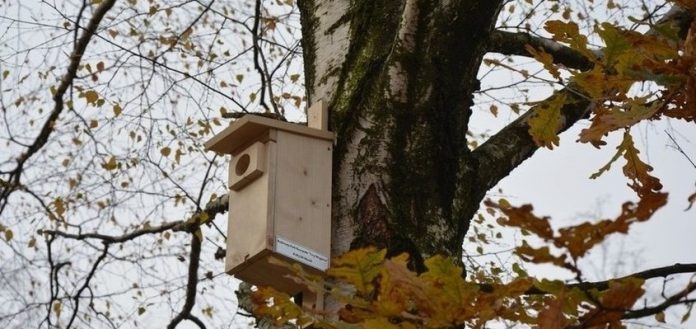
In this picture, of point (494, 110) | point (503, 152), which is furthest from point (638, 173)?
point (494, 110)

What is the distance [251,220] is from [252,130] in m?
0.27

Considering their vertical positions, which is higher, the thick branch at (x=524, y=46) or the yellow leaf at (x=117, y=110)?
Answer: the yellow leaf at (x=117, y=110)

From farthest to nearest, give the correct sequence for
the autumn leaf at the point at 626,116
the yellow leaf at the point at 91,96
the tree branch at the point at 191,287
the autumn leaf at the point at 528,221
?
1. the yellow leaf at the point at 91,96
2. the tree branch at the point at 191,287
3. the autumn leaf at the point at 626,116
4. the autumn leaf at the point at 528,221

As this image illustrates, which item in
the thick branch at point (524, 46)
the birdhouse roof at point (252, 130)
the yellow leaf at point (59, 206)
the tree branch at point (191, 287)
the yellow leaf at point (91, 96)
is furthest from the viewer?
the yellow leaf at point (59, 206)

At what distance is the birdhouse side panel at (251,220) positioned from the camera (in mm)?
2734

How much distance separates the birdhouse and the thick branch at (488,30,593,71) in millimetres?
634

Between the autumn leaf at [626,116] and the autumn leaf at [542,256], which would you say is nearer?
the autumn leaf at [542,256]

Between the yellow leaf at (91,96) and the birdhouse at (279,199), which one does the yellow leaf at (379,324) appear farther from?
the yellow leaf at (91,96)

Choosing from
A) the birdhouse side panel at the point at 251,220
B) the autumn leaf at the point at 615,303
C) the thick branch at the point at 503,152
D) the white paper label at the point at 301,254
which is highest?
the thick branch at the point at 503,152

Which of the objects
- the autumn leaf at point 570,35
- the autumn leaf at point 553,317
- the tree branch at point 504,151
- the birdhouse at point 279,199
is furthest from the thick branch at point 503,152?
the autumn leaf at point 553,317

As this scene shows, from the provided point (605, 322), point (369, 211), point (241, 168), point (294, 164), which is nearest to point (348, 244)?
point (369, 211)

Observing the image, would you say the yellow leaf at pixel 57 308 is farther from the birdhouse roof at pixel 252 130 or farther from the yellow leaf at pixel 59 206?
the birdhouse roof at pixel 252 130

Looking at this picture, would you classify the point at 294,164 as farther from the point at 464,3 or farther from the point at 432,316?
the point at 432,316

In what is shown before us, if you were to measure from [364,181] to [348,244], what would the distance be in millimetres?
159
